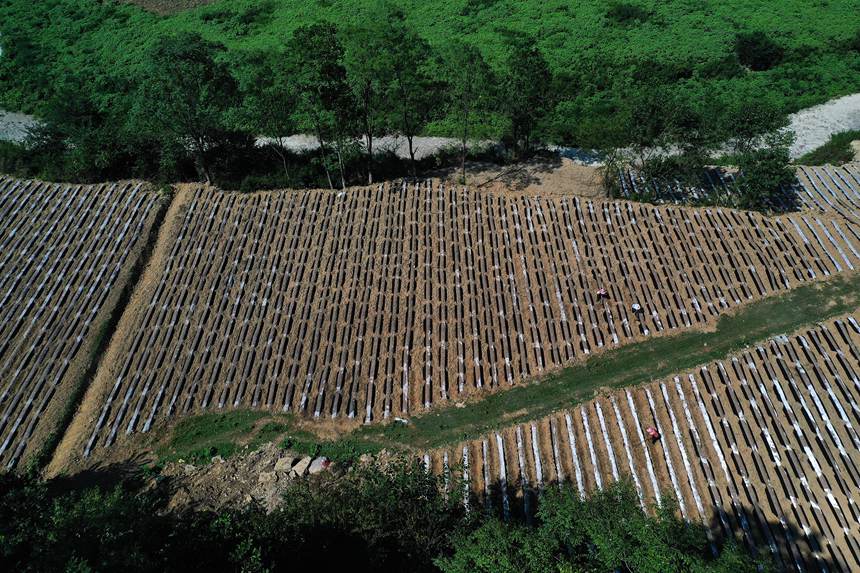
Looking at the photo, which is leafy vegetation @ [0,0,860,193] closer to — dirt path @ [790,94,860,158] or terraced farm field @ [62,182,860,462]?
dirt path @ [790,94,860,158]

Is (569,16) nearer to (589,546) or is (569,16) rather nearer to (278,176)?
(278,176)

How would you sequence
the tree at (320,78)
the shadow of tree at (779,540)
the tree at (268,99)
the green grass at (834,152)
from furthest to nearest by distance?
the green grass at (834,152) → the tree at (268,99) → the tree at (320,78) → the shadow of tree at (779,540)

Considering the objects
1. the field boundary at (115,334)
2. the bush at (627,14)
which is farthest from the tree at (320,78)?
the bush at (627,14)

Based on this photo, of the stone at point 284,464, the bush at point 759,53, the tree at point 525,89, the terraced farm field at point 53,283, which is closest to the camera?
the stone at point 284,464

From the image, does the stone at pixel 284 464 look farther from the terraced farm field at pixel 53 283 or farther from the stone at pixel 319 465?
the terraced farm field at pixel 53 283

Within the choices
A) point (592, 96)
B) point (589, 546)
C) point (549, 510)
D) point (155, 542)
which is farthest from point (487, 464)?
point (592, 96)

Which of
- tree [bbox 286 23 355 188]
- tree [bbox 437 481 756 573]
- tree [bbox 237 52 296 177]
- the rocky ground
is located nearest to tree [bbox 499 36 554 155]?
the rocky ground

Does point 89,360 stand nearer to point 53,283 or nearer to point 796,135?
point 53,283
